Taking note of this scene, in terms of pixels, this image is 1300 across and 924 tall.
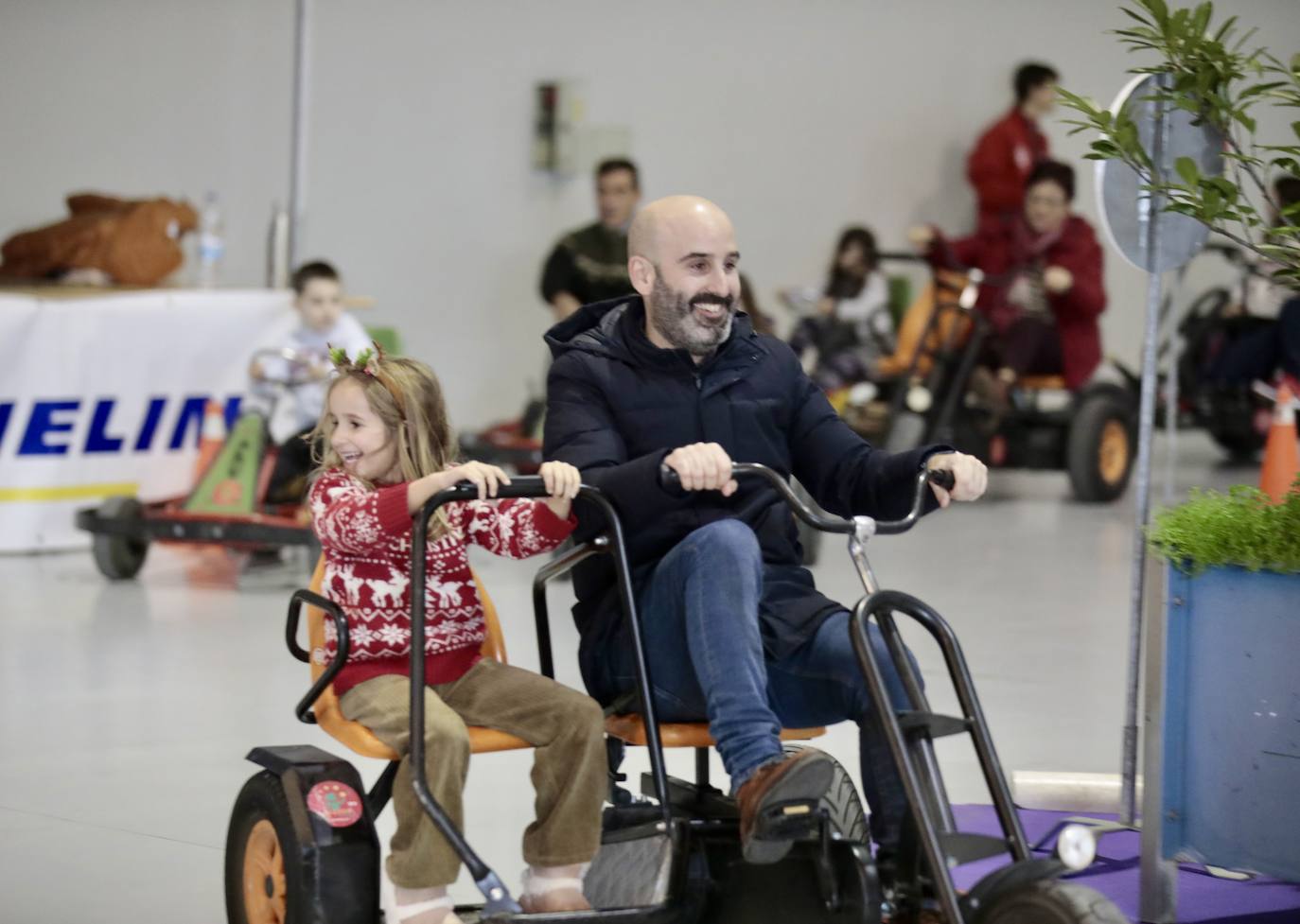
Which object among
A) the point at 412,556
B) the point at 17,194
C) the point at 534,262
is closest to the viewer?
the point at 412,556

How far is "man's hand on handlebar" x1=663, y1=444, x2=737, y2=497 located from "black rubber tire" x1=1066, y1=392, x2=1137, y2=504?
20.5 ft

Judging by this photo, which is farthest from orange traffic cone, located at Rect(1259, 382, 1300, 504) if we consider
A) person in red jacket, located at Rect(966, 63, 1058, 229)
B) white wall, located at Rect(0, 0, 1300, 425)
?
person in red jacket, located at Rect(966, 63, 1058, 229)

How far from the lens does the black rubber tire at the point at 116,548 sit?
21.0ft

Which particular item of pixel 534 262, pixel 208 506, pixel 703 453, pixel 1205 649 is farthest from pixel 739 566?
pixel 534 262

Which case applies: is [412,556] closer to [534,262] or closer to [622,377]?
[622,377]

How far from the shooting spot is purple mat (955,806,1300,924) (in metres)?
3.09

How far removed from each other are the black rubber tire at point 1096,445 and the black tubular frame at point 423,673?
6.21 metres

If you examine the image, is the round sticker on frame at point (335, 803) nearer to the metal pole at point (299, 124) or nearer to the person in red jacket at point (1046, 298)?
the metal pole at point (299, 124)

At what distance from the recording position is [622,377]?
3.09 m

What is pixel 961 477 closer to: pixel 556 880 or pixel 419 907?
pixel 556 880

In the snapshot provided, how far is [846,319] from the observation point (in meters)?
8.95

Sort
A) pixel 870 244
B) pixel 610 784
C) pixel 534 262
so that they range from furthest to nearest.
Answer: pixel 534 262, pixel 870 244, pixel 610 784

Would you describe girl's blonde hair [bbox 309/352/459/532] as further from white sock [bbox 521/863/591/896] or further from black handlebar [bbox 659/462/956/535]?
white sock [bbox 521/863/591/896]

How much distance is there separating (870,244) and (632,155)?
1622 mm
